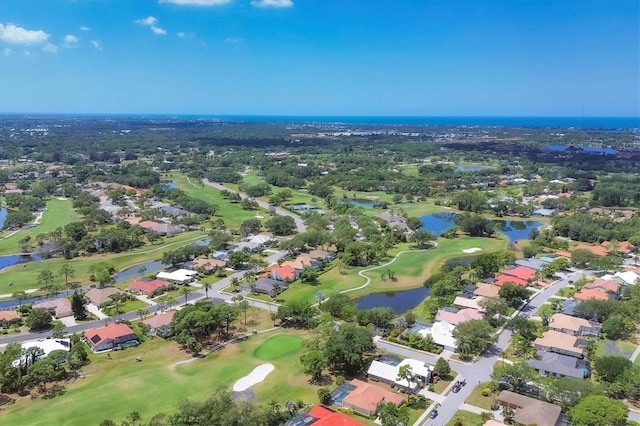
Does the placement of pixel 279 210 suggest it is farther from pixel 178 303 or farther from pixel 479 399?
pixel 479 399

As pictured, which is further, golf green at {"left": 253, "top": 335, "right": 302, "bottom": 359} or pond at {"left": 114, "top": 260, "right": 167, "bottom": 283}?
pond at {"left": 114, "top": 260, "right": 167, "bottom": 283}

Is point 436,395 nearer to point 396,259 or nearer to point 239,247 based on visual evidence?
point 396,259

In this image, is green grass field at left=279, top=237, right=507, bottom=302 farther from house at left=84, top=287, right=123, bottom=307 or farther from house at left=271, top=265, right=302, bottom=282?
house at left=84, top=287, right=123, bottom=307

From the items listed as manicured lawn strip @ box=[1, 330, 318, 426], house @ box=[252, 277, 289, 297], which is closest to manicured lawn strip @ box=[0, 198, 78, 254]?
house @ box=[252, 277, 289, 297]

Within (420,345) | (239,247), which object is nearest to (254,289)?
(239,247)

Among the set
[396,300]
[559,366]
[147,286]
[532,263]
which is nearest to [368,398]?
[559,366]
